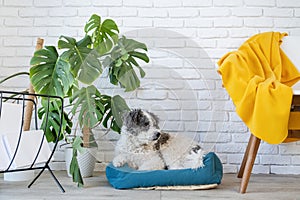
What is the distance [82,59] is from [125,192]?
0.64 meters

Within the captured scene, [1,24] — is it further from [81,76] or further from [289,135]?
[289,135]

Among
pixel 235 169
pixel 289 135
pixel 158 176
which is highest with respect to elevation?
pixel 289 135

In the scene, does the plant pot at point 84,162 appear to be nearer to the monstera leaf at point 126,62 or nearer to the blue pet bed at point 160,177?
the blue pet bed at point 160,177

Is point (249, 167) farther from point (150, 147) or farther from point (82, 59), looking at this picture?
point (82, 59)

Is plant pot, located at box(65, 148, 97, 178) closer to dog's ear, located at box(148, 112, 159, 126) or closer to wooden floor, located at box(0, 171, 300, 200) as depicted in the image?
wooden floor, located at box(0, 171, 300, 200)

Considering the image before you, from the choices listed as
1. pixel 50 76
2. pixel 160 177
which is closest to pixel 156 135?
pixel 160 177

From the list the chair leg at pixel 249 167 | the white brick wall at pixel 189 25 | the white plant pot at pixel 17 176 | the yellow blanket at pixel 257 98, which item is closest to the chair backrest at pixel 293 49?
the white brick wall at pixel 189 25

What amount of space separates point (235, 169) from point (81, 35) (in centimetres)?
122

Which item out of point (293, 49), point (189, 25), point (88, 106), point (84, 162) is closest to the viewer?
point (88, 106)

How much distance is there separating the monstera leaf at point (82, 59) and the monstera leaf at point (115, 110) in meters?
0.13

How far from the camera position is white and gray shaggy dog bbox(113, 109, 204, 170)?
67.8 inches

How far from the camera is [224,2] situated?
2.50m

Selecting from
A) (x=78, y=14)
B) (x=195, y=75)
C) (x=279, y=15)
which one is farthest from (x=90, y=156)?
(x=279, y=15)

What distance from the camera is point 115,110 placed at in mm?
1824
